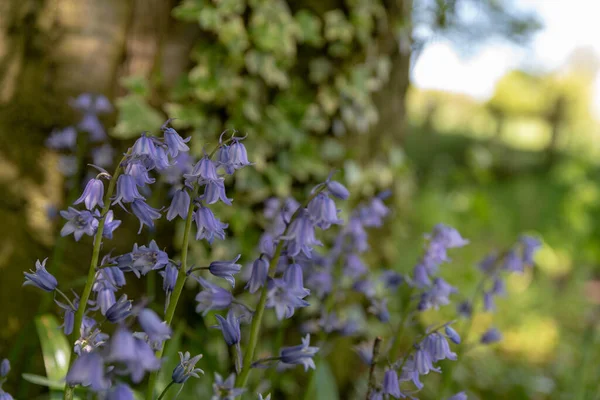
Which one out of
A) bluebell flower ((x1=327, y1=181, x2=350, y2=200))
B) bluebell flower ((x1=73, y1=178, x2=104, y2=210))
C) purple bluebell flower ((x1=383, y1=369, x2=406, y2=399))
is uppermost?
bluebell flower ((x1=327, y1=181, x2=350, y2=200))

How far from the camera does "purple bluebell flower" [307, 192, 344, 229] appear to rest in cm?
102

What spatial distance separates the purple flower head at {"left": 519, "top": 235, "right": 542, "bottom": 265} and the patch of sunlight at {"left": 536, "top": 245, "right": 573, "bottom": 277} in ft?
16.3

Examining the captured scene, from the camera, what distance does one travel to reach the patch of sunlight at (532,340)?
4.98 metres

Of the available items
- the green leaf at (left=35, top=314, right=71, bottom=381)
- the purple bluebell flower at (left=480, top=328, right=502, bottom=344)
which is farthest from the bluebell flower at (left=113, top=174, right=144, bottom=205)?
the purple bluebell flower at (left=480, top=328, right=502, bottom=344)

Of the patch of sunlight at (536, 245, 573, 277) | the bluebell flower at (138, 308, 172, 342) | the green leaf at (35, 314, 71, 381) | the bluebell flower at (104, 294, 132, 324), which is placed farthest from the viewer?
the patch of sunlight at (536, 245, 573, 277)

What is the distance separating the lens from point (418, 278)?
5.00ft

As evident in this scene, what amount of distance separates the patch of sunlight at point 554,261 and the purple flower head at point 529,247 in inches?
196

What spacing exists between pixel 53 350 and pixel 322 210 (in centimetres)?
123

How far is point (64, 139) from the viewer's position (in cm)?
224

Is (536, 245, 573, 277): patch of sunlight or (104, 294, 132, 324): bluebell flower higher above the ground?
(536, 245, 573, 277): patch of sunlight

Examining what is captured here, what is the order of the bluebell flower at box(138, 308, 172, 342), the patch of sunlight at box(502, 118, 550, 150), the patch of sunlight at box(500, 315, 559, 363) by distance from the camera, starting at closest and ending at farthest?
the bluebell flower at box(138, 308, 172, 342) < the patch of sunlight at box(500, 315, 559, 363) < the patch of sunlight at box(502, 118, 550, 150)

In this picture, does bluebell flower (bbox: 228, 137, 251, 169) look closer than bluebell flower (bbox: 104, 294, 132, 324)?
No

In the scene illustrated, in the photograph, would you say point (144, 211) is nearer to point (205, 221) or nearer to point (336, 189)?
point (205, 221)

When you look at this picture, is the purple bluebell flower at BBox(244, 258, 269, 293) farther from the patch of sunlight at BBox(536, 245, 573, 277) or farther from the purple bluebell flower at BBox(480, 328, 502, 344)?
the patch of sunlight at BBox(536, 245, 573, 277)
